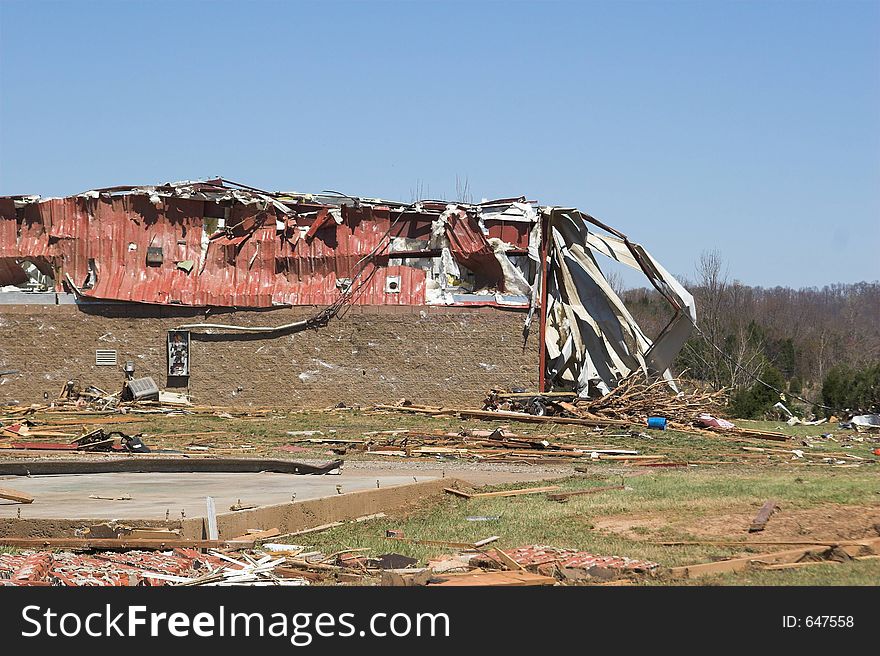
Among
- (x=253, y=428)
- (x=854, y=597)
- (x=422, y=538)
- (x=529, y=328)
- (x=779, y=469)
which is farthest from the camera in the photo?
(x=529, y=328)

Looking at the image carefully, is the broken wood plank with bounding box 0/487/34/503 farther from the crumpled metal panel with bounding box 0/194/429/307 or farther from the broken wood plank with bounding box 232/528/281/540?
the crumpled metal panel with bounding box 0/194/429/307

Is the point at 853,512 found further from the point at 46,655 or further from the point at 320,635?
the point at 46,655

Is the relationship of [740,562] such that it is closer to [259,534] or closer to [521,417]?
[259,534]

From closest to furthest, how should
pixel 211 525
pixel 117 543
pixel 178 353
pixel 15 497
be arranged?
pixel 117 543 < pixel 211 525 < pixel 15 497 < pixel 178 353

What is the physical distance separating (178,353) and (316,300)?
4613 mm

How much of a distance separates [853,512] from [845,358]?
3031 inches

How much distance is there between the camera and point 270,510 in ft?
41.1

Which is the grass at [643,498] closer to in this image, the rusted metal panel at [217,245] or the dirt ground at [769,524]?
the dirt ground at [769,524]

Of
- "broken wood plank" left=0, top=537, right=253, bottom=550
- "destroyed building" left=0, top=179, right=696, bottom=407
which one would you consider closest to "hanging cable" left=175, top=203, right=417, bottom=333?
"destroyed building" left=0, top=179, right=696, bottom=407

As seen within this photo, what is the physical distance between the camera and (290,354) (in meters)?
35.4

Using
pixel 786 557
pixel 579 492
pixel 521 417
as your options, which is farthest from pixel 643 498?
pixel 521 417

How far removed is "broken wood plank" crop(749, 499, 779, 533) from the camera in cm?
1177

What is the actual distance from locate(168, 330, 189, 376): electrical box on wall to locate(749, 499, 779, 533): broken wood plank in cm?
2494

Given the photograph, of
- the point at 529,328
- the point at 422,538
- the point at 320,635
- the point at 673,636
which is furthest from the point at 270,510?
the point at 529,328
